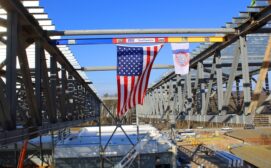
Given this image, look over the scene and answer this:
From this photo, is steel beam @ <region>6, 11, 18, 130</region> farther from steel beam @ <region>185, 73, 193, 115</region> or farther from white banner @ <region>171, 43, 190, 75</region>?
steel beam @ <region>185, 73, 193, 115</region>

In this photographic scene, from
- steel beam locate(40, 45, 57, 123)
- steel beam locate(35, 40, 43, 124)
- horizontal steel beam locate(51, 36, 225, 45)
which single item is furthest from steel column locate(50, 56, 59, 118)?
steel beam locate(35, 40, 43, 124)

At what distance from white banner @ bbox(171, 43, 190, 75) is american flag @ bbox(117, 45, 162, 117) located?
4.30ft

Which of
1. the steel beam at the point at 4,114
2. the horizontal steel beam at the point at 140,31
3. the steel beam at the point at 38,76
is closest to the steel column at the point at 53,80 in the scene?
the horizontal steel beam at the point at 140,31

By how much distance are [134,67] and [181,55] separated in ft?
7.59

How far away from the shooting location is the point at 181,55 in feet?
50.0

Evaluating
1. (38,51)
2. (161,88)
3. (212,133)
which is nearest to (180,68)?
(38,51)

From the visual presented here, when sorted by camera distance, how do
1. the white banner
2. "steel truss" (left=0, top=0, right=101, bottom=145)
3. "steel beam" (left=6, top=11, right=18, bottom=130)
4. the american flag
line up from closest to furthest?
"steel truss" (left=0, top=0, right=101, bottom=145), "steel beam" (left=6, top=11, right=18, bottom=130), the american flag, the white banner

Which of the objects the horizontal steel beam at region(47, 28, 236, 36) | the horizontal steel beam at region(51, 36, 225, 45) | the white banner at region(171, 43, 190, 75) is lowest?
the white banner at region(171, 43, 190, 75)

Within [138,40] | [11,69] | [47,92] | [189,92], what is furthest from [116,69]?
[189,92]

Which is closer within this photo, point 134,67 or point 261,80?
point 261,80

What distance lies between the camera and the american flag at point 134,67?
13555mm

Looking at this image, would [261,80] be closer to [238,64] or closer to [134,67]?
[134,67]

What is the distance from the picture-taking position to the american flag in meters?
13.6

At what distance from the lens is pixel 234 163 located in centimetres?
2898
